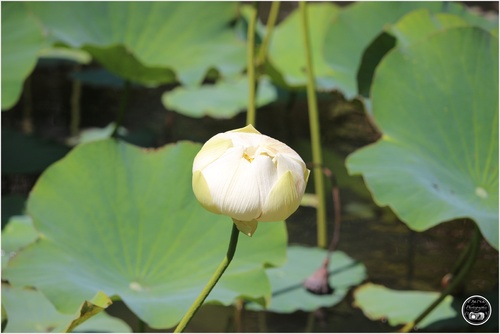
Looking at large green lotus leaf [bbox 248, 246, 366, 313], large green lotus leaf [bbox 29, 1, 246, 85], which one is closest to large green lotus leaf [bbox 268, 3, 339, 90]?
large green lotus leaf [bbox 29, 1, 246, 85]

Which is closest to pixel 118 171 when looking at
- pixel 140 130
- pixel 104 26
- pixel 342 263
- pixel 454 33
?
pixel 342 263

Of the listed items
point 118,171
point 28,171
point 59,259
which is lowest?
point 28,171

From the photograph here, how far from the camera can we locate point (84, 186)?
135cm

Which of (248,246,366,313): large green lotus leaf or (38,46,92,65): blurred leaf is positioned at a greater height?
(38,46,92,65): blurred leaf

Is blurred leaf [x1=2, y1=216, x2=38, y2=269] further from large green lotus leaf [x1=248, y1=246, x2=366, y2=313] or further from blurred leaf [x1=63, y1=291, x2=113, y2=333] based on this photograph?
blurred leaf [x1=63, y1=291, x2=113, y2=333]

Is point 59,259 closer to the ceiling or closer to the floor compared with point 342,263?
closer to the ceiling

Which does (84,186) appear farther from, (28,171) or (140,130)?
(140,130)

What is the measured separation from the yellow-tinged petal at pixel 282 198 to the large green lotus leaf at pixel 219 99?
1.49 meters

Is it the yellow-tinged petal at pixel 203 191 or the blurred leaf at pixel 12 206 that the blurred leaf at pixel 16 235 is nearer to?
the blurred leaf at pixel 12 206

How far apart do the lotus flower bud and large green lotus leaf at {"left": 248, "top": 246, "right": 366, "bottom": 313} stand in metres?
0.72

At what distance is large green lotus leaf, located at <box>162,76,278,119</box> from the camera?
2318 millimetres

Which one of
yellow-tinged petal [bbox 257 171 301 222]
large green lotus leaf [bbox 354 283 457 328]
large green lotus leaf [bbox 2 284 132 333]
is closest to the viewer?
yellow-tinged petal [bbox 257 171 301 222]

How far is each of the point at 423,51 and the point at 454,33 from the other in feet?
0.21

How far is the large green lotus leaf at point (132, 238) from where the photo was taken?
1.22 m
